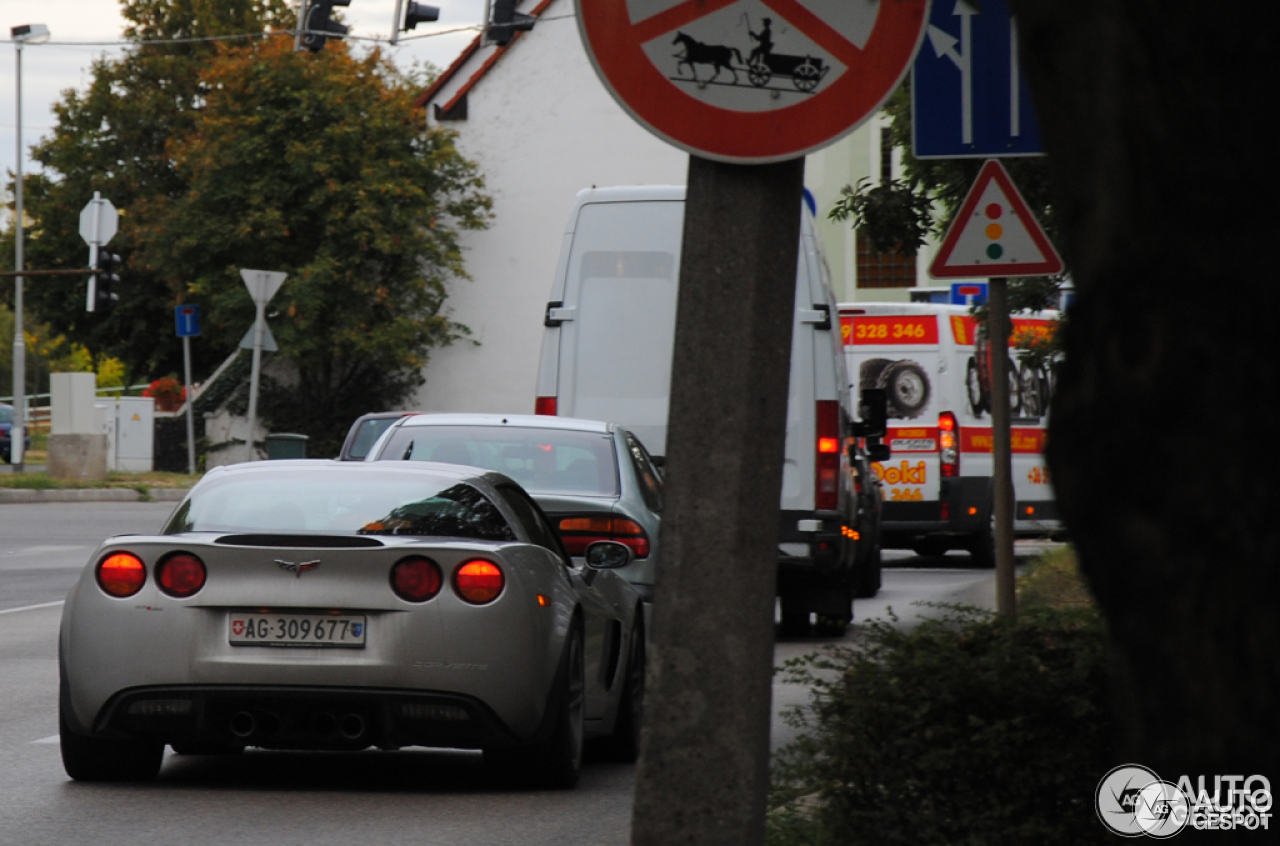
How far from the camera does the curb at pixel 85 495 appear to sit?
1235 inches

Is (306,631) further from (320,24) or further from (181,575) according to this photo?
(320,24)

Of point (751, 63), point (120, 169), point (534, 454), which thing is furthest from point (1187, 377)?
point (120, 169)

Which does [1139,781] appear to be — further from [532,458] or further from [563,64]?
[563,64]

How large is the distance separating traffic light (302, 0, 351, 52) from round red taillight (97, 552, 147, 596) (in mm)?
16469

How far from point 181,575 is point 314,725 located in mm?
752

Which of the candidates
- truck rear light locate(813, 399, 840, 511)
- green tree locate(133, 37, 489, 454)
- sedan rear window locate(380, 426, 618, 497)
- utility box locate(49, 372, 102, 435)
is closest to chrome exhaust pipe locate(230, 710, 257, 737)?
sedan rear window locate(380, 426, 618, 497)

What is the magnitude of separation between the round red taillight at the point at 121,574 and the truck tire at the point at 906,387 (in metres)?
14.5

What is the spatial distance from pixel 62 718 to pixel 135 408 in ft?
125

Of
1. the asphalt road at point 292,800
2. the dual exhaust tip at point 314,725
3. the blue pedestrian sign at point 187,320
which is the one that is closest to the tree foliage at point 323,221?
the blue pedestrian sign at point 187,320

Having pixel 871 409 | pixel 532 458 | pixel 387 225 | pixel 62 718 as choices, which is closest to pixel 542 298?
pixel 387 225

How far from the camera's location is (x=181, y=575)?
7332 mm

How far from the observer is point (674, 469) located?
12.7 feet

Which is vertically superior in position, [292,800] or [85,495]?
[292,800]

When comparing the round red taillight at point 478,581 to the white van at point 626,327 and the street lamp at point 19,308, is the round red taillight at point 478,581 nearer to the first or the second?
the white van at point 626,327
